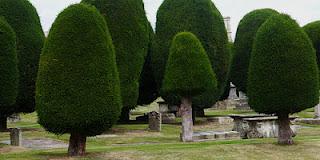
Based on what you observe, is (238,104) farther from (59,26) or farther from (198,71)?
(59,26)

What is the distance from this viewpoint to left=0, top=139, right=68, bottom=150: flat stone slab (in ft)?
65.3

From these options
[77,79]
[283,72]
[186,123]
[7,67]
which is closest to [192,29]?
[186,123]

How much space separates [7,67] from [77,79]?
22.8ft

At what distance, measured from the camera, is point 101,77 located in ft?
46.9

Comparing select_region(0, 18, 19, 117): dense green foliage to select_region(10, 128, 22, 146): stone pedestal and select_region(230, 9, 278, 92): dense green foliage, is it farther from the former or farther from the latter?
select_region(230, 9, 278, 92): dense green foliage

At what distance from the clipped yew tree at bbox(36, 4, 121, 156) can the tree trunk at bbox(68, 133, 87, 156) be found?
0.24m

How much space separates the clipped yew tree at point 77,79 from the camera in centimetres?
1396

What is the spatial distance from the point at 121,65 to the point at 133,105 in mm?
2582

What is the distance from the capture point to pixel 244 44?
3228cm

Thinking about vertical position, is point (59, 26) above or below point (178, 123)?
above

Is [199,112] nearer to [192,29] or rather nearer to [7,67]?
[192,29]

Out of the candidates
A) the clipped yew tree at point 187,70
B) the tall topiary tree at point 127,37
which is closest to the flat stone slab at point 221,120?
the tall topiary tree at point 127,37

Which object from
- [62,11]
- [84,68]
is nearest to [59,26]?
[62,11]

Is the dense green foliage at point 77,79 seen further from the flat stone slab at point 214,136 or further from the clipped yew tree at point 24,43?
the clipped yew tree at point 24,43
